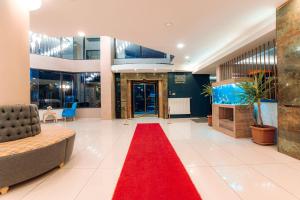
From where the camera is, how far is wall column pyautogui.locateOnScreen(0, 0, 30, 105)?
3.00m

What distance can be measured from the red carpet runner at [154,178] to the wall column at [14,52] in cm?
241

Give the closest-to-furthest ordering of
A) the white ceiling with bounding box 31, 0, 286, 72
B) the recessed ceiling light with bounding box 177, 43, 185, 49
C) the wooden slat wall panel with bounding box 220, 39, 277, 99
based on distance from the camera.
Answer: the white ceiling with bounding box 31, 0, 286, 72 → the wooden slat wall panel with bounding box 220, 39, 277, 99 → the recessed ceiling light with bounding box 177, 43, 185, 49

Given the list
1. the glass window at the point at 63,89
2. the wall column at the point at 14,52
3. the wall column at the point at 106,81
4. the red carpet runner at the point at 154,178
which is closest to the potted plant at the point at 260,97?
the red carpet runner at the point at 154,178

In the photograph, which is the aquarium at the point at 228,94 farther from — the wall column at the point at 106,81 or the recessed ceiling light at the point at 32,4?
the wall column at the point at 106,81

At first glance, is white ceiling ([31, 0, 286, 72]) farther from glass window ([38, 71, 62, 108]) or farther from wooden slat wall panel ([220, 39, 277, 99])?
glass window ([38, 71, 62, 108])

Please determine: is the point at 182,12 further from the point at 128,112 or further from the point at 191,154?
the point at 128,112

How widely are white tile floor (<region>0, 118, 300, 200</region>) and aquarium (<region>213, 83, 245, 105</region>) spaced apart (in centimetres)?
163

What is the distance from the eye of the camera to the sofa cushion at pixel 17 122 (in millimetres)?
2793

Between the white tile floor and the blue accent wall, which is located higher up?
the blue accent wall

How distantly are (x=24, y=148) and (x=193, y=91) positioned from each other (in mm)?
9137

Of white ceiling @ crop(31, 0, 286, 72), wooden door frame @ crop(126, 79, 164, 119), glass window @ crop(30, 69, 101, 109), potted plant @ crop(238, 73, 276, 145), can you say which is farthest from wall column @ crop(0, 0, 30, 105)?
wooden door frame @ crop(126, 79, 164, 119)

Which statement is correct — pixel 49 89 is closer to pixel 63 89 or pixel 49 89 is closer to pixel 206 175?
pixel 63 89

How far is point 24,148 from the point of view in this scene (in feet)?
7.86

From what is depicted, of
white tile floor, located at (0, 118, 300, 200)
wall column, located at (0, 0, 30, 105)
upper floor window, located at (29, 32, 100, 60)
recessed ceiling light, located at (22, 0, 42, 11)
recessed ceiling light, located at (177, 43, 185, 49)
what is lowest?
white tile floor, located at (0, 118, 300, 200)
